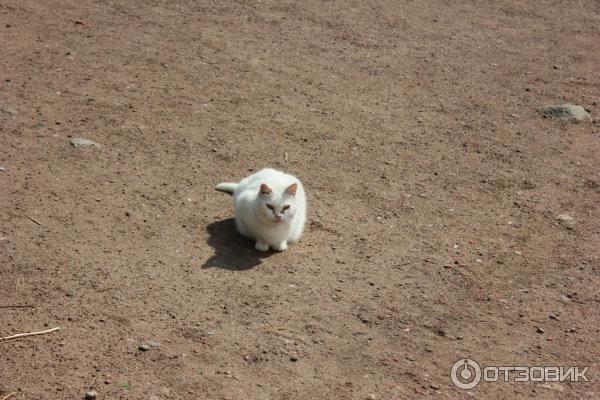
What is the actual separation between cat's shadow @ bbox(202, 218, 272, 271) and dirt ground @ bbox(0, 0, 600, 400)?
0.02 metres

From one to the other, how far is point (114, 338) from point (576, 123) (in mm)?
5799

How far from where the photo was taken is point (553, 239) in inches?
272

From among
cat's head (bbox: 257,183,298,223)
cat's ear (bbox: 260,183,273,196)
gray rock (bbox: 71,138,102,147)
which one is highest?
cat's ear (bbox: 260,183,273,196)

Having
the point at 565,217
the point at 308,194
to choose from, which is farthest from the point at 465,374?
the point at 308,194

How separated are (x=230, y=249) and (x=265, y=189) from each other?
0.58 m

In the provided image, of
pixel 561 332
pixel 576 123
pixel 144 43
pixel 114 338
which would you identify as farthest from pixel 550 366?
pixel 144 43

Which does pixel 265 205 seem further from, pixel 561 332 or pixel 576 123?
pixel 576 123

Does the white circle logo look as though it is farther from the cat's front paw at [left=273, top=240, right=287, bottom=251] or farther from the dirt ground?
the cat's front paw at [left=273, top=240, right=287, bottom=251]

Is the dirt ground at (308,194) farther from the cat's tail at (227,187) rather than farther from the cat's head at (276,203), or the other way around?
the cat's head at (276,203)

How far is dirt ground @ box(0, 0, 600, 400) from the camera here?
5.35 m

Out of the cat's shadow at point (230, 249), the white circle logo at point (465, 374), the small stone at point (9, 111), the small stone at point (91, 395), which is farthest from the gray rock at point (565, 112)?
the small stone at point (91, 395)

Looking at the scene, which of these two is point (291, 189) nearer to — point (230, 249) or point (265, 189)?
point (265, 189)

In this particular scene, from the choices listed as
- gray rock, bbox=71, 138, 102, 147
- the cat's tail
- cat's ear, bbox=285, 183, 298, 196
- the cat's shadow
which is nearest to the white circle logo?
the cat's shadow

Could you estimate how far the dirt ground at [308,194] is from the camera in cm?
535
